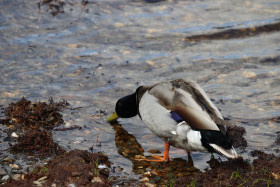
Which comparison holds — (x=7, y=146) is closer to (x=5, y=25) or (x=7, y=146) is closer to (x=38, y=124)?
(x=38, y=124)

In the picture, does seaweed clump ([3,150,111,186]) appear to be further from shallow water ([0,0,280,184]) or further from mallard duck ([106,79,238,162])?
mallard duck ([106,79,238,162])

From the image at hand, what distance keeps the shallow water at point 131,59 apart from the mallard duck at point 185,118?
1.62 ft

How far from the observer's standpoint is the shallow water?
6.22 m

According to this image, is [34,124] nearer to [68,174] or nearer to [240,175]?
[68,174]

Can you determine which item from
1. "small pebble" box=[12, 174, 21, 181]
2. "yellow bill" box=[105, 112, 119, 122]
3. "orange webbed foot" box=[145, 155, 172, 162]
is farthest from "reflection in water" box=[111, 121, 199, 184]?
"small pebble" box=[12, 174, 21, 181]

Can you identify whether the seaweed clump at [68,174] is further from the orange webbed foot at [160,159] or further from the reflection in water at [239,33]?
the reflection in water at [239,33]

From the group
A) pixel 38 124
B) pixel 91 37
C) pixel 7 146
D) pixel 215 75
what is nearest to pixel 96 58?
pixel 91 37

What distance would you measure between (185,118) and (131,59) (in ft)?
12.7

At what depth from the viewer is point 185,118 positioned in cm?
481

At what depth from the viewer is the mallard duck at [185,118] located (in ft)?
14.9

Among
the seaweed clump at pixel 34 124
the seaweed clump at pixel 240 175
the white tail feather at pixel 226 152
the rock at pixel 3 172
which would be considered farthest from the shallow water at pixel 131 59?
the white tail feather at pixel 226 152

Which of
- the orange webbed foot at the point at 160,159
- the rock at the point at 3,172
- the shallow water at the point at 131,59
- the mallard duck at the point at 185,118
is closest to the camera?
the rock at the point at 3,172

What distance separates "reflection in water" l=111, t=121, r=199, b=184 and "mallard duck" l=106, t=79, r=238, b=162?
144 millimetres

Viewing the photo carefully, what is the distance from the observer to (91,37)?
9.37 m
